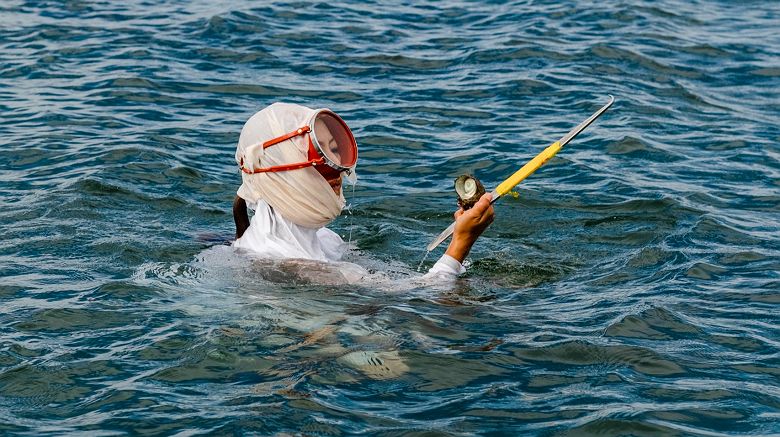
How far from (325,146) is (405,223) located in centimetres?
271

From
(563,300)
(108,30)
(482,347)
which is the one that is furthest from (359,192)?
(108,30)

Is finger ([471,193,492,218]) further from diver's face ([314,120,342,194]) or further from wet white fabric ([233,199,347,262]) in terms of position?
wet white fabric ([233,199,347,262])

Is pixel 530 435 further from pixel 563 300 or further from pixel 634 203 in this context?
pixel 634 203

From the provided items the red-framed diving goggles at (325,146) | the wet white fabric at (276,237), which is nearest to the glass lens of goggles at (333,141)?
the red-framed diving goggles at (325,146)

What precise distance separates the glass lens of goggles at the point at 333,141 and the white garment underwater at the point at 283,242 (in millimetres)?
521

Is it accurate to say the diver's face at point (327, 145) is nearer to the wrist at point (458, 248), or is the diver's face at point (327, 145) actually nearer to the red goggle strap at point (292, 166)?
the red goggle strap at point (292, 166)

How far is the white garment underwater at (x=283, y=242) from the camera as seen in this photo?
7559 mm

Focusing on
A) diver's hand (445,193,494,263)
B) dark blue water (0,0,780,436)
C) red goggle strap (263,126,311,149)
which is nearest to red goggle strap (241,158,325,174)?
red goggle strap (263,126,311,149)

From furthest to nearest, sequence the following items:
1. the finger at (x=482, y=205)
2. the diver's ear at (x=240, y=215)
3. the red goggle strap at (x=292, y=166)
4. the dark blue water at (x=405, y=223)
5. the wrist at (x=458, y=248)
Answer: the diver's ear at (x=240, y=215), the wrist at (x=458, y=248), the red goggle strap at (x=292, y=166), the finger at (x=482, y=205), the dark blue water at (x=405, y=223)

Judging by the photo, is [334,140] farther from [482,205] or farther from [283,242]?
[482,205]

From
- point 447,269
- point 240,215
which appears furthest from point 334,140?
point 447,269

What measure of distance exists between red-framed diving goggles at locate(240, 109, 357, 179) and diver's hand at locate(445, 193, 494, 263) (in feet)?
2.57

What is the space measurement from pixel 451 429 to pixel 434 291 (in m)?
1.86

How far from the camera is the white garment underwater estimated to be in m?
7.56
